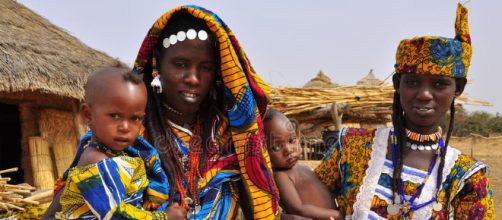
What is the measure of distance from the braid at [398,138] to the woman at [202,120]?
533 mm

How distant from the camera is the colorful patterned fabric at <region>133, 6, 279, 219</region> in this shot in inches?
77.0

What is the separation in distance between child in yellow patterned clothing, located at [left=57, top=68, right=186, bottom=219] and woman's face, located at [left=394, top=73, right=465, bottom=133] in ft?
3.49

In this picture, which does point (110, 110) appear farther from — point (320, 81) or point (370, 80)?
point (370, 80)

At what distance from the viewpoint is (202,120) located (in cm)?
213

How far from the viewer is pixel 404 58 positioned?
1942 millimetres

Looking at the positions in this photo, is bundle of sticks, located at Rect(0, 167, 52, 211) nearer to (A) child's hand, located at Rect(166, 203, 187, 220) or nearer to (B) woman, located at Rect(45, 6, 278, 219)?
(B) woman, located at Rect(45, 6, 278, 219)

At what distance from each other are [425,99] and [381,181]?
0.41m

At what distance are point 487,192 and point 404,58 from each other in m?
0.64

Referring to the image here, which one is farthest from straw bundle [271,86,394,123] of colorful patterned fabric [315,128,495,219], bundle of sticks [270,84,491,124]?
colorful patterned fabric [315,128,495,219]

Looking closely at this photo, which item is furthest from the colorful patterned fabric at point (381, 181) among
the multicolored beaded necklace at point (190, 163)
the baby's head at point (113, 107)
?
the baby's head at point (113, 107)

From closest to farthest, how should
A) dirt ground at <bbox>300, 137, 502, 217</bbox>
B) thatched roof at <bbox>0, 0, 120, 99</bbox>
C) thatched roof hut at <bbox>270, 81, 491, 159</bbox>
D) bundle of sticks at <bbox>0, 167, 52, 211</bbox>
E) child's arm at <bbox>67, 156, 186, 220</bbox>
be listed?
child's arm at <bbox>67, 156, 186, 220</bbox>, bundle of sticks at <bbox>0, 167, 52, 211</bbox>, thatched roof at <bbox>0, 0, 120, 99</bbox>, thatched roof hut at <bbox>270, 81, 491, 159</bbox>, dirt ground at <bbox>300, 137, 502, 217</bbox>

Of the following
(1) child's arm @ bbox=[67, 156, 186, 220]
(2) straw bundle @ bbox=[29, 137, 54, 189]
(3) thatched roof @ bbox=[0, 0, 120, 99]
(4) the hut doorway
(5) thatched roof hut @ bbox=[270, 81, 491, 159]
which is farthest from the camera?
(5) thatched roof hut @ bbox=[270, 81, 491, 159]

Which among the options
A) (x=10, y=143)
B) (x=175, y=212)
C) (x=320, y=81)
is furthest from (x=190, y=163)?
(x=320, y=81)

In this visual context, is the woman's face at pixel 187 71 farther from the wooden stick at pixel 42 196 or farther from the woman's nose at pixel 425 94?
the wooden stick at pixel 42 196
